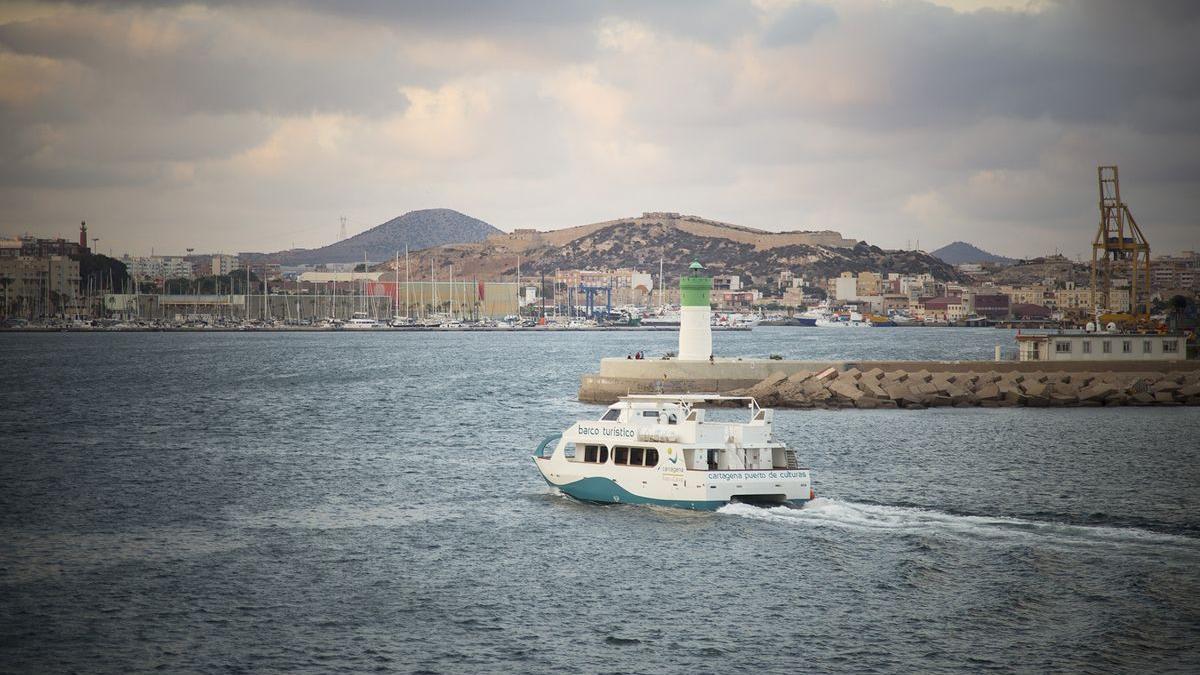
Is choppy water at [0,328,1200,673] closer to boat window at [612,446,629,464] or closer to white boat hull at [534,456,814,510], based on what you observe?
white boat hull at [534,456,814,510]

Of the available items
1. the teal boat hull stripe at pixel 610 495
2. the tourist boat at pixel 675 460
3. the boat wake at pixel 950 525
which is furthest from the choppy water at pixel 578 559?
the tourist boat at pixel 675 460

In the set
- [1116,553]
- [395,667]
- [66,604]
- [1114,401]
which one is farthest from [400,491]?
[1114,401]

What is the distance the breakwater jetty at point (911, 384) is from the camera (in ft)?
196

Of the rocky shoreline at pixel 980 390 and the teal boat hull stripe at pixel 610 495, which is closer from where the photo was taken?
the teal boat hull stripe at pixel 610 495

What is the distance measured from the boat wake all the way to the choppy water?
0.10 m

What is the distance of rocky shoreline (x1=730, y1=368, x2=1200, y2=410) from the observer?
2346 inches

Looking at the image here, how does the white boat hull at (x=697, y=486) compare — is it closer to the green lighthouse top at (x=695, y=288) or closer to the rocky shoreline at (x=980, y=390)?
the green lighthouse top at (x=695, y=288)

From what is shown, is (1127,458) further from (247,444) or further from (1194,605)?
(247,444)

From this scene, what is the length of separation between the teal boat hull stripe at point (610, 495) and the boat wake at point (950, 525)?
60cm

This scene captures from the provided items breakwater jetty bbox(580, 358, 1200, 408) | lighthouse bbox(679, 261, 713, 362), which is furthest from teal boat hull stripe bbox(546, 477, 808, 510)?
lighthouse bbox(679, 261, 713, 362)

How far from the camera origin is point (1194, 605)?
76.1 ft

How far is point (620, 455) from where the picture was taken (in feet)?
105

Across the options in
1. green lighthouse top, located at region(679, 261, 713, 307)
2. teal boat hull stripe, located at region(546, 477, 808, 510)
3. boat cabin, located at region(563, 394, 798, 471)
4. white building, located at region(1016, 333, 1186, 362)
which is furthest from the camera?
white building, located at region(1016, 333, 1186, 362)

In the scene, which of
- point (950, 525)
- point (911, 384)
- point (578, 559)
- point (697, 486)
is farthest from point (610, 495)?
point (911, 384)
